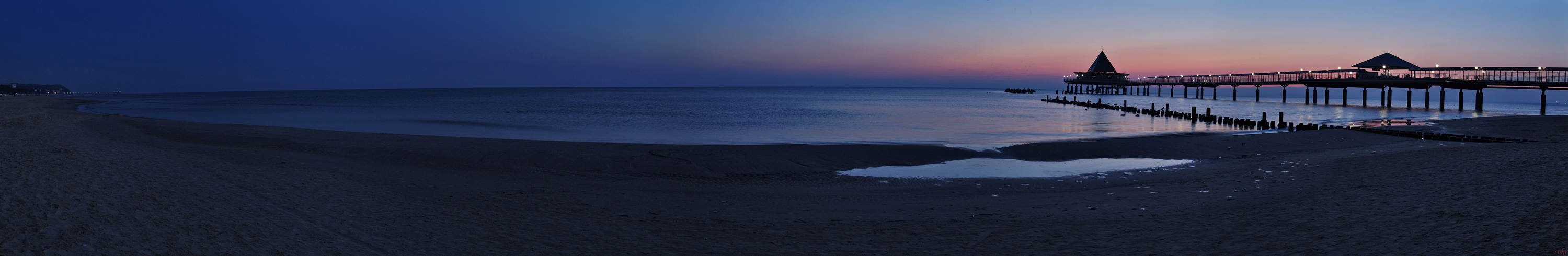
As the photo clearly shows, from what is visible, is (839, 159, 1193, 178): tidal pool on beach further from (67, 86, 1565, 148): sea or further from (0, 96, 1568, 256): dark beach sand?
(67, 86, 1565, 148): sea

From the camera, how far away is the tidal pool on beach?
11.8 metres

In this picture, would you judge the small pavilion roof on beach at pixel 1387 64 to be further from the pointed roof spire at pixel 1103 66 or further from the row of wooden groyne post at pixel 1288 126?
the pointed roof spire at pixel 1103 66

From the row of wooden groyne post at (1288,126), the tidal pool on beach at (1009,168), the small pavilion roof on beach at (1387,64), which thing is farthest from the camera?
the small pavilion roof on beach at (1387,64)

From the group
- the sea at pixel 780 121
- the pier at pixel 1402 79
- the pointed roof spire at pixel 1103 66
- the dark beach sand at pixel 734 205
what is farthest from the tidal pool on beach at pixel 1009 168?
the pointed roof spire at pixel 1103 66

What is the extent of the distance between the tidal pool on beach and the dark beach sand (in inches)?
28.4

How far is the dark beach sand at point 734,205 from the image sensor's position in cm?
564

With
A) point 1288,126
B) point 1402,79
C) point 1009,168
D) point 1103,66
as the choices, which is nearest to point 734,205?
point 1009,168

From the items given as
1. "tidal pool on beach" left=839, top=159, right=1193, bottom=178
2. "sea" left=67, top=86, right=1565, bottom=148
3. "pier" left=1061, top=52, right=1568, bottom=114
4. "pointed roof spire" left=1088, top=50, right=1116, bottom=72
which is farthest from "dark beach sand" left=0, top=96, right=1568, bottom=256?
"pointed roof spire" left=1088, top=50, right=1116, bottom=72

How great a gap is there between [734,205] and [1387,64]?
63.7 meters

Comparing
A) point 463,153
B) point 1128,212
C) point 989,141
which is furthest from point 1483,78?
point 463,153

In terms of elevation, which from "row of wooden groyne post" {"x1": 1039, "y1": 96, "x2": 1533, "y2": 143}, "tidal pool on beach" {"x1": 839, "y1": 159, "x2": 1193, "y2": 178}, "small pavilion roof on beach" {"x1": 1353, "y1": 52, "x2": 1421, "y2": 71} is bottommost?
"tidal pool on beach" {"x1": 839, "y1": 159, "x2": 1193, "y2": 178}

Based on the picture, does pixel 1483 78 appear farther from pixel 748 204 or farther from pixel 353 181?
pixel 353 181

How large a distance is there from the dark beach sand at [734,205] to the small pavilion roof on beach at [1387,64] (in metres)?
49.7

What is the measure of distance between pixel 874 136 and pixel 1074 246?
19903mm
